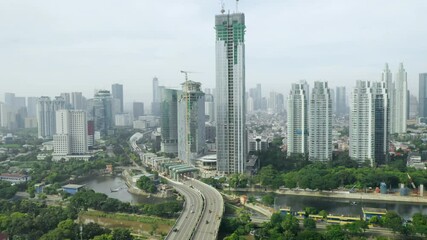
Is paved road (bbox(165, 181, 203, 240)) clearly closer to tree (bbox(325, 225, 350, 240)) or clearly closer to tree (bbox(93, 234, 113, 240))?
tree (bbox(93, 234, 113, 240))

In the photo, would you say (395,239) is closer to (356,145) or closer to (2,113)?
(356,145)

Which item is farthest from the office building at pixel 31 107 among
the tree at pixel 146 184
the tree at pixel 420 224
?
the tree at pixel 420 224

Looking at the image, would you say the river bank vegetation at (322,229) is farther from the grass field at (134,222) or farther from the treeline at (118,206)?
the treeline at (118,206)

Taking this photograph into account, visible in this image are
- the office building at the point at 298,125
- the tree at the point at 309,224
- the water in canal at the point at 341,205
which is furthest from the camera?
the office building at the point at 298,125

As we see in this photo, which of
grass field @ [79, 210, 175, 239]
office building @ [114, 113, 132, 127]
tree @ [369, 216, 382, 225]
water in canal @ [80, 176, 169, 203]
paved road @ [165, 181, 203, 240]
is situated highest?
office building @ [114, 113, 132, 127]

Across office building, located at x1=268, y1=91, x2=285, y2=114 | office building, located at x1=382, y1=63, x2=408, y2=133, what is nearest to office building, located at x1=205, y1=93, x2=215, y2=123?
office building, located at x1=382, y1=63, x2=408, y2=133

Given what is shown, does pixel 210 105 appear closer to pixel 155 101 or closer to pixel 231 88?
pixel 155 101
